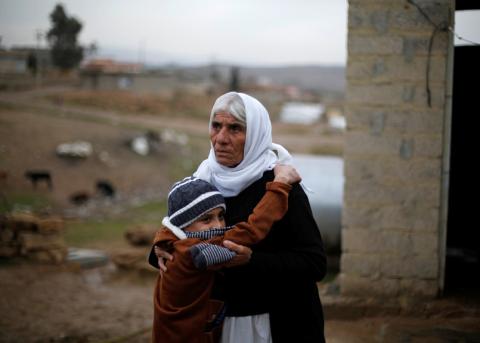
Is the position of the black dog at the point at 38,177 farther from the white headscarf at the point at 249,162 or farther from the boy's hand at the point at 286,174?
the boy's hand at the point at 286,174

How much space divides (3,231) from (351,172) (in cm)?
529

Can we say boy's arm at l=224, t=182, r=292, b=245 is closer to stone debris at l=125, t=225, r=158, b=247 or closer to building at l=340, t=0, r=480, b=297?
building at l=340, t=0, r=480, b=297

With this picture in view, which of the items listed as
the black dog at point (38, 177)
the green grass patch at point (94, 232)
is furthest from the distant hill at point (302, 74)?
the green grass patch at point (94, 232)

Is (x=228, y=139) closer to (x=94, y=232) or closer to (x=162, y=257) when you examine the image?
(x=162, y=257)

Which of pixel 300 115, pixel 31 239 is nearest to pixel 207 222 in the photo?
pixel 31 239

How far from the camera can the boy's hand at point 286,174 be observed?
1.97 m

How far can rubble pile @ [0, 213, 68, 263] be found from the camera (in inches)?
303

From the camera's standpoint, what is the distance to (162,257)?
1997 mm

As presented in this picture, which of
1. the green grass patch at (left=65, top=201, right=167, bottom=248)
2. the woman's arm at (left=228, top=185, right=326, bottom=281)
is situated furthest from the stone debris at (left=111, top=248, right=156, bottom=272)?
the woman's arm at (left=228, top=185, right=326, bottom=281)

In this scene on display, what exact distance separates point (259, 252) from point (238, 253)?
0.12m

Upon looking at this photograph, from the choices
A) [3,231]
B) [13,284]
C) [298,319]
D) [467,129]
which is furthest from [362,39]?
[3,231]

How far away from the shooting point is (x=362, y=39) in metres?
4.67

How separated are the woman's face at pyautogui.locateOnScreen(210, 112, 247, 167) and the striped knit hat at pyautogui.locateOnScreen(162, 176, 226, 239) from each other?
0.53 ft

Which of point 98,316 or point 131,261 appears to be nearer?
point 98,316
